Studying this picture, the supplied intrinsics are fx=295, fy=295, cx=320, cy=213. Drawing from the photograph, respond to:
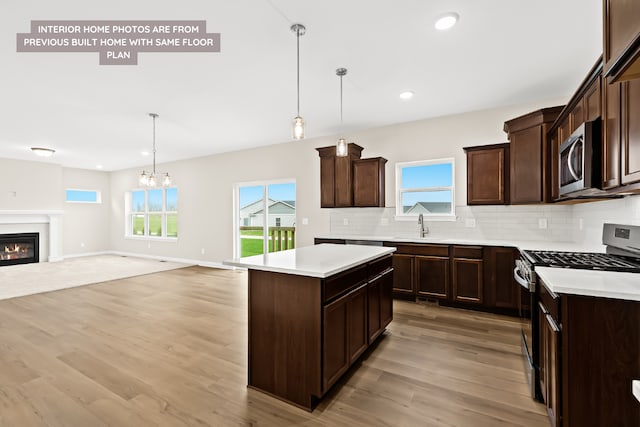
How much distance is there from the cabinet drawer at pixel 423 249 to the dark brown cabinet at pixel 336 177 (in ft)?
3.80

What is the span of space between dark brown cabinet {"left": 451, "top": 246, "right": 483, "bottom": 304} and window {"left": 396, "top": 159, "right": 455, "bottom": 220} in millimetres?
818

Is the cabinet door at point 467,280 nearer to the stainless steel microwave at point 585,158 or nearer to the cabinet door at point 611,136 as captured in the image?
the stainless steel microwave at point 585,158

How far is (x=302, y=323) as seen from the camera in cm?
195

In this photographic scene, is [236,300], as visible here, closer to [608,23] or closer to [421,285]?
[421,285]

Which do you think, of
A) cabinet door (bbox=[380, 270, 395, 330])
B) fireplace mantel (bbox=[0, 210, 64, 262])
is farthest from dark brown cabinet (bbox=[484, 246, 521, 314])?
fireplace mantel (bbox=[0, 210, 64, 262])

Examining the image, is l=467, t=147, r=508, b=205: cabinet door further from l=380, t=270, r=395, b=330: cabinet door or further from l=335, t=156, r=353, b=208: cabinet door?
l=380, t=270, r=395, b=330: cabinet door

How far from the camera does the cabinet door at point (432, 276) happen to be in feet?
12.8

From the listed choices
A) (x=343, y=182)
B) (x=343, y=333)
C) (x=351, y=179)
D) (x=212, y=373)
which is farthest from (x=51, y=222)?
(x=343, y=333)

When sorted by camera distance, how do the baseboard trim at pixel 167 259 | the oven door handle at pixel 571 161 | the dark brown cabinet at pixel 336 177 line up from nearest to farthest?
the oven door handle at pixel 571 161
the dark brown cabinet at pixel 336 177
the baseboard trim at pixel 167 259

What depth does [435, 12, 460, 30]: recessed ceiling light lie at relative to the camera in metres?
2.24

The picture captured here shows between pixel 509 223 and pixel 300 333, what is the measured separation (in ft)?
11.5

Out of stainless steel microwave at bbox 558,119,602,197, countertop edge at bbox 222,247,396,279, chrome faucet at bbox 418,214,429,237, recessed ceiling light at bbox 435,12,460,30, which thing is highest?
recessed ceiling light at bbox 435,12,460,30

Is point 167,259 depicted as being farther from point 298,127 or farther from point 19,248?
point 298,127

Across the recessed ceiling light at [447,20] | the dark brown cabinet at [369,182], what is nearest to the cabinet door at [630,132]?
the recessed ceiling light at [447,20]
